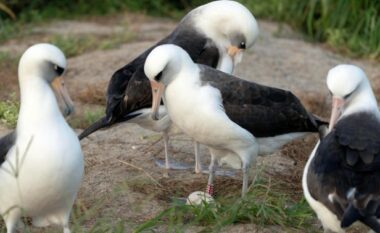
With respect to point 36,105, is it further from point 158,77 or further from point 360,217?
point 360,217

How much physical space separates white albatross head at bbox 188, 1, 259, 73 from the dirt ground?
0.88 m

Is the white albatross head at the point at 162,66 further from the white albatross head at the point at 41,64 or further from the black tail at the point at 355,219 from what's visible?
the black tail at the point at 355,219

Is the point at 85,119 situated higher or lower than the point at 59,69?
lower

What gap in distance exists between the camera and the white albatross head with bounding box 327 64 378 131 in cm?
649

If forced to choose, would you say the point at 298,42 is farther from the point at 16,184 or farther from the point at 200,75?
the point at 16,184

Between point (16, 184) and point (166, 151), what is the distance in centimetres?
237

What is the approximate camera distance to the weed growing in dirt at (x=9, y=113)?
8.41 m

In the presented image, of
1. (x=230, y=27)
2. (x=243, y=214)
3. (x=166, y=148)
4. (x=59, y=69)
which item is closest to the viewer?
(x=59, y=69)

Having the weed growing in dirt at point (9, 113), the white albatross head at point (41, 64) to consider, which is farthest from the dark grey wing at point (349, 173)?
the weed growing in dirt at point (9, 113)

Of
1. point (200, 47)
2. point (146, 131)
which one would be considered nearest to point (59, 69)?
point (200, 47)

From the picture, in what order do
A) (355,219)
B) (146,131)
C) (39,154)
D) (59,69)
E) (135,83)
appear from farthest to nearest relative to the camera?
1. (146,131)
2. (135,83)
3. (59,69)
4. (39,154)
5. (355,219)

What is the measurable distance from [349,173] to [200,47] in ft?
8.93

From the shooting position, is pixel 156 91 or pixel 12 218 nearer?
pixel 12 218

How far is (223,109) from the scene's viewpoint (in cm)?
699
